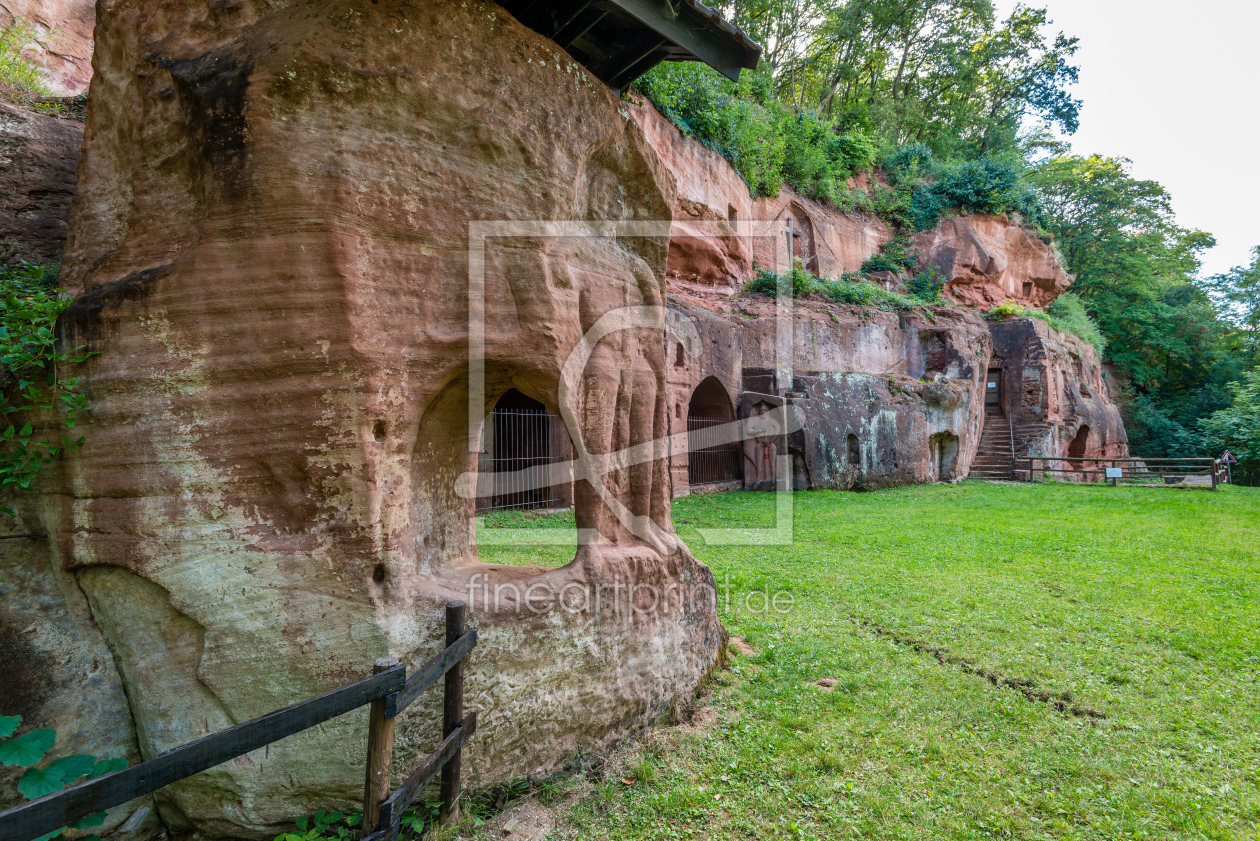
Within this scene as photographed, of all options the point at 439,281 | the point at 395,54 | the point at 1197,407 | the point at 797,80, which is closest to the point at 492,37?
the point at 395,54

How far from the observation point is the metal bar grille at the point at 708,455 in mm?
15859

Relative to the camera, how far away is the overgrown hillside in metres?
27.5

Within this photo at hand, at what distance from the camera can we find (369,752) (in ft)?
7.87

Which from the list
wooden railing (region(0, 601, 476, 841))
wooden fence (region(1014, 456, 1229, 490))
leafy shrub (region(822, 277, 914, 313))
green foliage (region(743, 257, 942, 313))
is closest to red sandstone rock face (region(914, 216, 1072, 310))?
green foliage (region(743, 257, 942, 313))

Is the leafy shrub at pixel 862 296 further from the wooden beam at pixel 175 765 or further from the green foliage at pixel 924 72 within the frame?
the wooden beam at pixel 175 765

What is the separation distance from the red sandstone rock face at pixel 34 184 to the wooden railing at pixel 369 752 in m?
3.32

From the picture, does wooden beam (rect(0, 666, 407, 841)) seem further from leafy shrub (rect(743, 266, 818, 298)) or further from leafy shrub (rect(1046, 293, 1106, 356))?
leafy shrub (rect(1046, 293, 1106, 356))

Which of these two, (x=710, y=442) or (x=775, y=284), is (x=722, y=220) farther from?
(x=710, y=442)

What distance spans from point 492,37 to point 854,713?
4.77 metres

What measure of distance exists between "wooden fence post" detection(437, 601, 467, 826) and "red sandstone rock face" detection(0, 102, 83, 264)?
3212mm

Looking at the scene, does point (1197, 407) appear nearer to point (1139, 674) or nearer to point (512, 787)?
point (1139, 674)

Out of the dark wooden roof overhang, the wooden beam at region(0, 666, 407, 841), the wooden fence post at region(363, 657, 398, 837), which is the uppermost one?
the dark wooden roof overhang

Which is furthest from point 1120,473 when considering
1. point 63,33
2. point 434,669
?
point 63,33

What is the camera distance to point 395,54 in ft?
10.2
